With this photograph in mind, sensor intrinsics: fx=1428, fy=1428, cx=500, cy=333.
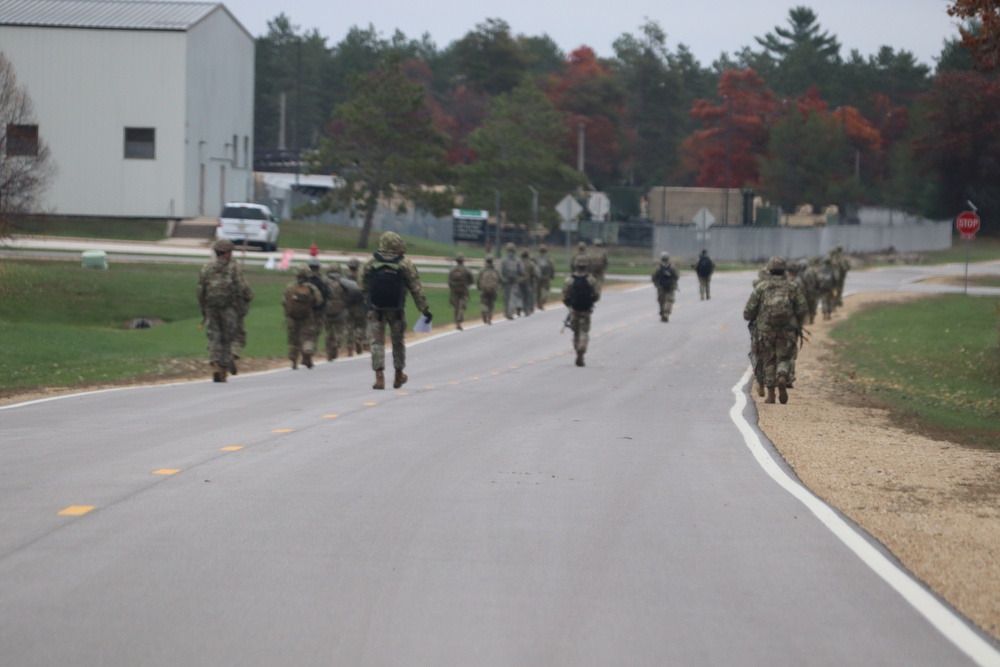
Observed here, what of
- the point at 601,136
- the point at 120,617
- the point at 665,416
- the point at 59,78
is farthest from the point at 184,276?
the point at 601,136

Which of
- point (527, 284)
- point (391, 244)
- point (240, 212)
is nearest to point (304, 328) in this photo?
point (391, 244)

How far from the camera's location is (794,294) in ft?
60.4

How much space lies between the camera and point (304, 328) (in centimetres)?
2228

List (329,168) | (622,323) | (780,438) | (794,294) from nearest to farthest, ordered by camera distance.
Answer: (780,438) → (794,294) → (622,323) → (329,168)

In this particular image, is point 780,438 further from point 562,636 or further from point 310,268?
point 310,268

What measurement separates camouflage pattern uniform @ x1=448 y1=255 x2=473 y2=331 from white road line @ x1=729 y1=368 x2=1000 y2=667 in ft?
70.4

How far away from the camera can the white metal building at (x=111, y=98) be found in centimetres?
5825

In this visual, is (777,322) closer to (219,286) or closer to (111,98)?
(219,286)

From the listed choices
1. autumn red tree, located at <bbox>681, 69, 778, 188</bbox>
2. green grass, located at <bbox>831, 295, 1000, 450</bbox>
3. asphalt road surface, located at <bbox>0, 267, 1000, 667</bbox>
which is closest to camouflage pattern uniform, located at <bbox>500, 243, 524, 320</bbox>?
green grass, located at <bbox>831, 295, 1000, 450</bbox>

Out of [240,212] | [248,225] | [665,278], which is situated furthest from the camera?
[240,212]

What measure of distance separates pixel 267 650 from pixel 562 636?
126 cm

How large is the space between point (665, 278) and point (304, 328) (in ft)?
47.8

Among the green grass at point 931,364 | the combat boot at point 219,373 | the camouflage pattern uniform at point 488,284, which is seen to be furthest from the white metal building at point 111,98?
the combat boot at point 219,373

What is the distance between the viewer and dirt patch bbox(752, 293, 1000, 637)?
7742 mm
